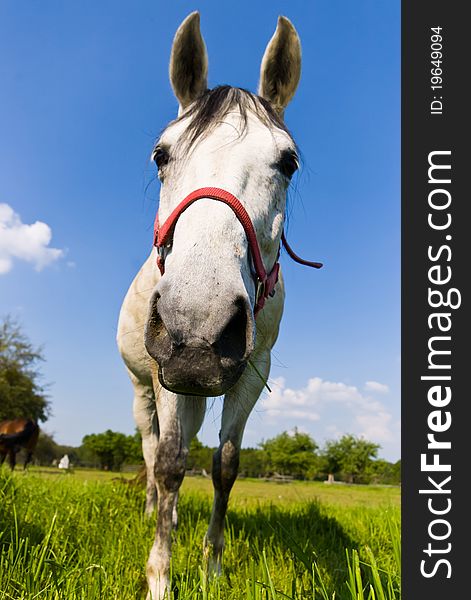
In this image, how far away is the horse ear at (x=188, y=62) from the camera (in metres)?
2.65

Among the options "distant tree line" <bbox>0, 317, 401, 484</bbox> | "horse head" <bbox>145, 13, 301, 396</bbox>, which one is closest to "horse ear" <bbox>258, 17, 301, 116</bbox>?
"horse head" <bbox>145, 13, 301, 396</bbox>

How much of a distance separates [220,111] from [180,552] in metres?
2.67

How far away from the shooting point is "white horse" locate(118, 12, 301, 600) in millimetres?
1514

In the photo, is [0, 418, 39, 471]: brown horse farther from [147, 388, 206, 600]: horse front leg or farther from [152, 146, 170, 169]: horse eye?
[152, 146, 170, 169]: horse eye

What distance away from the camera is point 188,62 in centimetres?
275

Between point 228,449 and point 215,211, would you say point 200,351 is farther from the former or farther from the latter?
point 228,449

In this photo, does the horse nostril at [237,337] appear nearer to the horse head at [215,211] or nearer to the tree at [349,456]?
the horse head at [215,211]

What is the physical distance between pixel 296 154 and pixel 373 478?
175 ft

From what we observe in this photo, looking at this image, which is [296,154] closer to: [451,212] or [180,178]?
[180,178]

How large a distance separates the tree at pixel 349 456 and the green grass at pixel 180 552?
51.7 metres

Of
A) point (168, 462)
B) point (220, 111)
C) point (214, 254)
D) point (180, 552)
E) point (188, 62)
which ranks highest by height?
point (188, 62)

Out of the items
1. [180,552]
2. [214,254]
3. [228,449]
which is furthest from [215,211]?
[180,552]

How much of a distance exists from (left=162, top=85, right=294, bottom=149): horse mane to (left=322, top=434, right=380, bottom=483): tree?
5446cm

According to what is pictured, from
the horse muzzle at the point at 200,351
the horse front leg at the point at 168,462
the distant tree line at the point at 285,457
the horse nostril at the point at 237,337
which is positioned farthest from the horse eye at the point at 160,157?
the distant tree line at the point at 285,457
